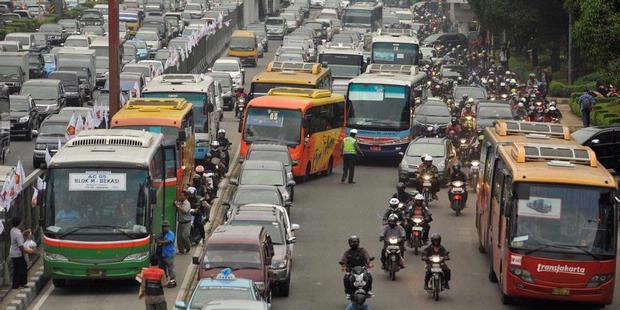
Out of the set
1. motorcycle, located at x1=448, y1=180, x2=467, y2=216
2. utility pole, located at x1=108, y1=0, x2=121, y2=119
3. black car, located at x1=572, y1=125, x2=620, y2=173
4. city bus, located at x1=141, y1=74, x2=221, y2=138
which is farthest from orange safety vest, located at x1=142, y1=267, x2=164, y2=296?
black car, located at x1=572, y1=125, x2=620, y2=173

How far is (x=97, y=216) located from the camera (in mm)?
28422

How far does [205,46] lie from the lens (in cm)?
7950

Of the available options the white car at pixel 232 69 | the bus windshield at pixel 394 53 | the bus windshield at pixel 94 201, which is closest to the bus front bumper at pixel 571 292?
the bus windshield at pixel 94 201

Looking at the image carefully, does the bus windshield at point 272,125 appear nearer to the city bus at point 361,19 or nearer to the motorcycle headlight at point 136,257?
the motorcycle headlight at point 136,257

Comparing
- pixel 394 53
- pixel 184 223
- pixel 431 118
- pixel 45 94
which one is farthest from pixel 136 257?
pixel 394 53

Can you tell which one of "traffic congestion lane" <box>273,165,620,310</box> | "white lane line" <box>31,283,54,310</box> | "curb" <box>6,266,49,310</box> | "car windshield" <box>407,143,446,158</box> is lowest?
"traffic congestion lane" <box>273,165,620,310</box>

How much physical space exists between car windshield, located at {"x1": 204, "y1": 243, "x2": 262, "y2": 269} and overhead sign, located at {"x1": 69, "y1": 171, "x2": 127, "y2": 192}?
3.18 m

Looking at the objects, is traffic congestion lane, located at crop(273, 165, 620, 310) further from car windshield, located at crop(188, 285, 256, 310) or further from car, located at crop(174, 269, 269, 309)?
car windshield, located at crop(188, 285, 256, 310)

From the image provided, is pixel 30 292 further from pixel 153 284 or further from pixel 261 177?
pixel 261 177

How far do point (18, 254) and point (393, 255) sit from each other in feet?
23.8

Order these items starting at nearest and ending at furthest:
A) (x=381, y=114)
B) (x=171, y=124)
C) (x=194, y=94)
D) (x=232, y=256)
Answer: (x=232, y=256)
(x=171, y=124)
(x=194, y=94)
(x=381, y=114)

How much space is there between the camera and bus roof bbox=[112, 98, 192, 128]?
125 feet

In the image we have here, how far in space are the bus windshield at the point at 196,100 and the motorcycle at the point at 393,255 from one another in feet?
50.8

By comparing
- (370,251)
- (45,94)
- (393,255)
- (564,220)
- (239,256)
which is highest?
(564,220)
